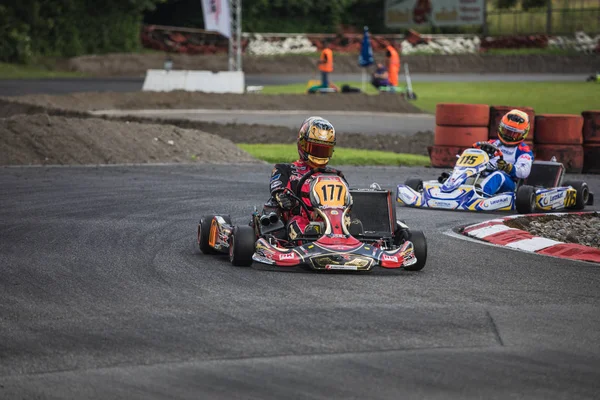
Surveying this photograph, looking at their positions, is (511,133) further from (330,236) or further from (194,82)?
(194,82)

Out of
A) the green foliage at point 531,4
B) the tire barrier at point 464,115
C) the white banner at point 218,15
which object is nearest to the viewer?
the tire barrier at point 464,115

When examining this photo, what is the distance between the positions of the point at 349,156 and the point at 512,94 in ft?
61.0

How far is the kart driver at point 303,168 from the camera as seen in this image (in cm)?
901

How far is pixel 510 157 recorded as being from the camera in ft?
43.7

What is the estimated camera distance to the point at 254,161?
18172 mm

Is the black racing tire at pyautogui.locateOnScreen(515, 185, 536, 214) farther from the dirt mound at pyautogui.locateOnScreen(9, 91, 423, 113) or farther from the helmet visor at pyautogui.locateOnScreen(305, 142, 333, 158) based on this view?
the dirt mound at pyautogui.locateOnScreen(9, 91, 423, 113)

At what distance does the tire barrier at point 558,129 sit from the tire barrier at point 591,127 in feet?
0.76

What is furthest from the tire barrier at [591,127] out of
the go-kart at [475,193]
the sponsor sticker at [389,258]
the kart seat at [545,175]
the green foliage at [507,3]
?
the green foliage at [507,3]

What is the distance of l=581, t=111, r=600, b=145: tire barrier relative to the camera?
17.3m

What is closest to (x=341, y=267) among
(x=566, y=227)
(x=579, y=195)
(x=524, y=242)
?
(x=524, y=242)

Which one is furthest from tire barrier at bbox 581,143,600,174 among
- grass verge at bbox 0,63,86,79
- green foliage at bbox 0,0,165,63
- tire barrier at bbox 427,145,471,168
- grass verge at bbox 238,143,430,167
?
green foliage at bbox 0,0,165,63

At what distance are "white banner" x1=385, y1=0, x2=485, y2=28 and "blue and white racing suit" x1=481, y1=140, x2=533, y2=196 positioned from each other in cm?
4716

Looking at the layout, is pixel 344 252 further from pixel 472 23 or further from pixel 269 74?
pixel 472 23

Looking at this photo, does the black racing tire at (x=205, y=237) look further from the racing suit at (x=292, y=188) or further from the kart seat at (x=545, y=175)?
the kart seat at (x=545, y=175)
